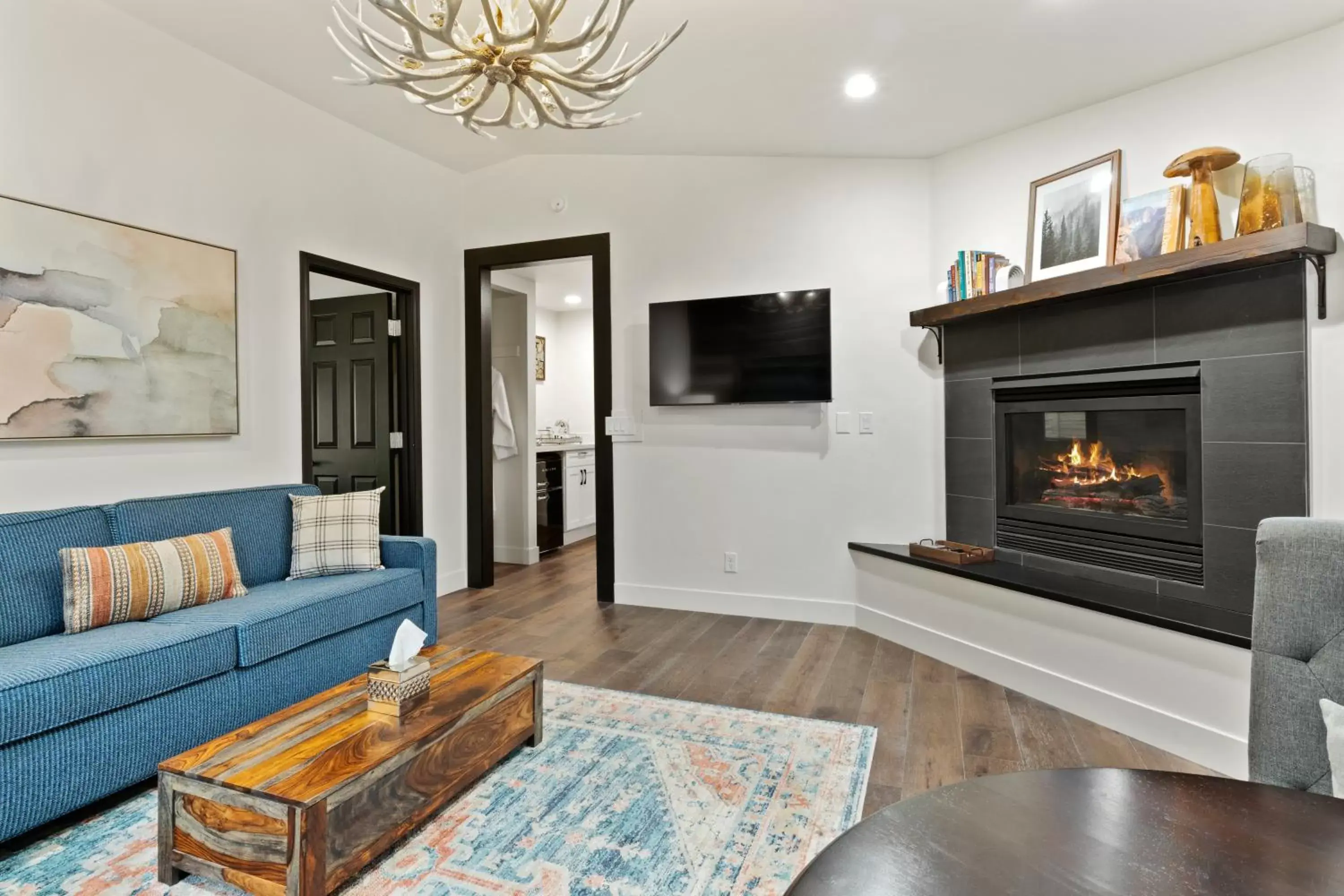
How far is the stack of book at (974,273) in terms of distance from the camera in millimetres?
3264

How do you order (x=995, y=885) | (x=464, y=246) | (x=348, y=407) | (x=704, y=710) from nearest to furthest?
(x=995, y=885) < (x=704, y=710) < (x=348, y=407) < (x=464, y=246)

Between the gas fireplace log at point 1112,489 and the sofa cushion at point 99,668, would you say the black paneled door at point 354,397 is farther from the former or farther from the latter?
the gas fireplace log at point 1112,489

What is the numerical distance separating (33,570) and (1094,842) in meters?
3.01

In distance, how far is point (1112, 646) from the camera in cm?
253

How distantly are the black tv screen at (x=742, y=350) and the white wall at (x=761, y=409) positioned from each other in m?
0.14

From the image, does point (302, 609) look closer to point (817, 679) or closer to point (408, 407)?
point (408, 407)

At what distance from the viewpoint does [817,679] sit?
3.00 meters

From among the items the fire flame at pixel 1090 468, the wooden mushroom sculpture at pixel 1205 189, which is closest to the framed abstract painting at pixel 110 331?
the fire flame at pixel 1090 468

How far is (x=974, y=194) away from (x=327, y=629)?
3689 mm

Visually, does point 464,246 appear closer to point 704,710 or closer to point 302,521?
point 302,521

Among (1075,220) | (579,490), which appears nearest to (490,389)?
(579,490)

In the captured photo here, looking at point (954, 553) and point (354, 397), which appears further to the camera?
point (354, 397)

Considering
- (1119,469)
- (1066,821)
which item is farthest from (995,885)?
(1119,469)

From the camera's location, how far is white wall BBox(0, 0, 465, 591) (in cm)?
252
